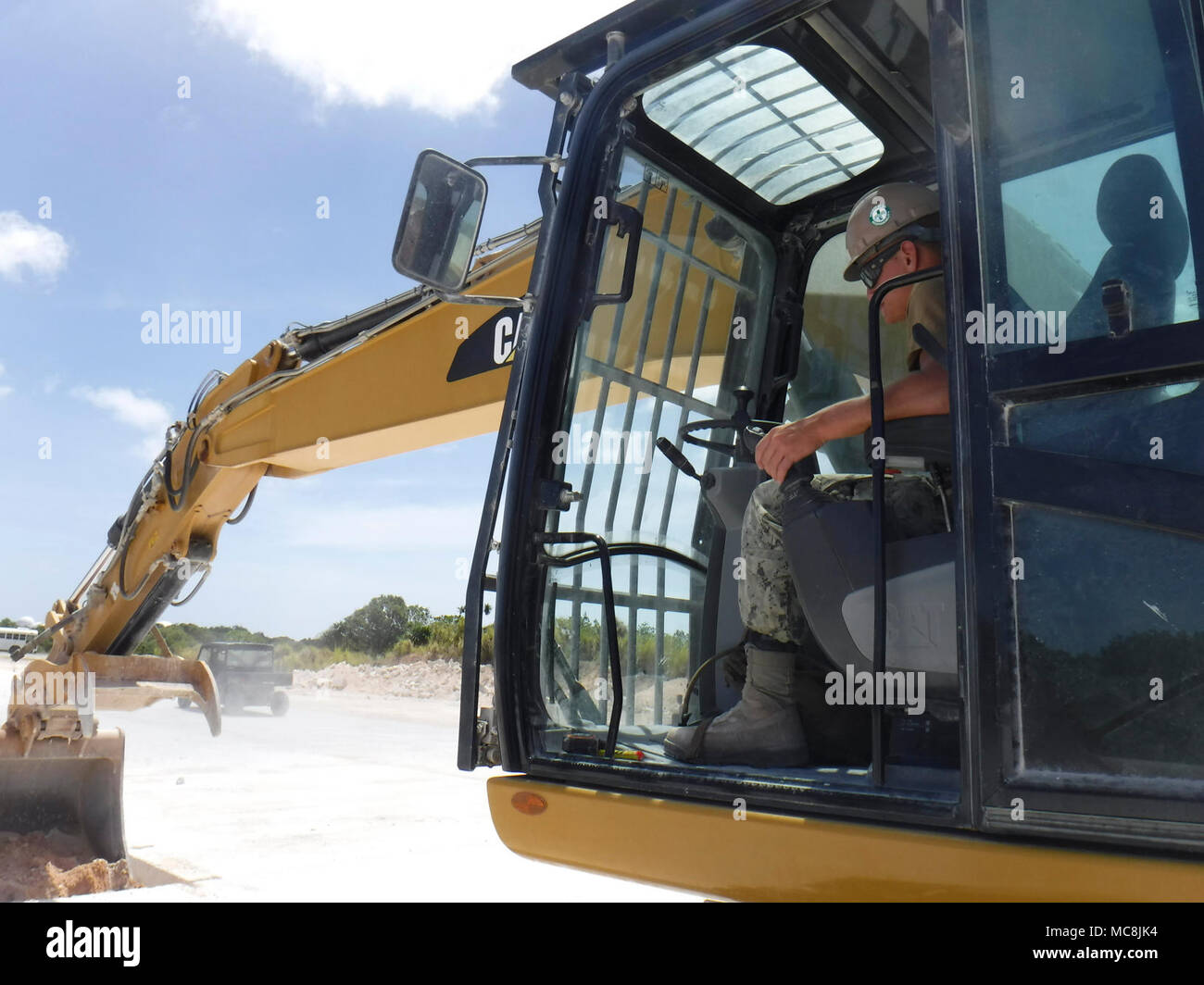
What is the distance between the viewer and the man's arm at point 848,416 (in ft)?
5.72

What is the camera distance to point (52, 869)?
4.26m

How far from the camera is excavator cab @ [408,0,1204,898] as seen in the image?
4.24 feet

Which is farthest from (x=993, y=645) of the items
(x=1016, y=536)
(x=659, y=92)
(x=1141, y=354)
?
(x=659, y=92)

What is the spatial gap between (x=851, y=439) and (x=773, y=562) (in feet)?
2.80

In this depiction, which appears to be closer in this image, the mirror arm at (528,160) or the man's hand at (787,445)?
the man's hand at (787,445)

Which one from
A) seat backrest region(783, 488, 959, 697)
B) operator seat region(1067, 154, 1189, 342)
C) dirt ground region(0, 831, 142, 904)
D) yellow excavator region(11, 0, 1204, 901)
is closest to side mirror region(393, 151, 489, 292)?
yellow excavator region(11, 0, 1204, 901)

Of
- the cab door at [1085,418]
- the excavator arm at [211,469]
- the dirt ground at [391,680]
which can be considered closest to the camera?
the cab door at [1085,418]

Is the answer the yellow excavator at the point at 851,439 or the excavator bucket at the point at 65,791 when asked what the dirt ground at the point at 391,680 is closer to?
the excavator bucket at the point at 65,791

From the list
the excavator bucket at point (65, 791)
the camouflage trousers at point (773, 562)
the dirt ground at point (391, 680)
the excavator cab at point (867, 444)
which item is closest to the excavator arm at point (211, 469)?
the excavator bucket at point (65, 791)

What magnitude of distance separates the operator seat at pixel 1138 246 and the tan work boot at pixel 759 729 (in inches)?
35.9

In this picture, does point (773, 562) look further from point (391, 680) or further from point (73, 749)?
point (391, 680)

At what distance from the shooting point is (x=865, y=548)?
5.67 ft

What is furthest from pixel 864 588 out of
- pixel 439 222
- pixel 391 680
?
pixel 391 680

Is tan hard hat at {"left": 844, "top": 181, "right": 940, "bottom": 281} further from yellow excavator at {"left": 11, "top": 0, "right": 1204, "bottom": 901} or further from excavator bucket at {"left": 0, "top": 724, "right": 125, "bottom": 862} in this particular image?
excavator bucket at {"left": 0, "top": 724, "right": 125, "bottom": 862}
